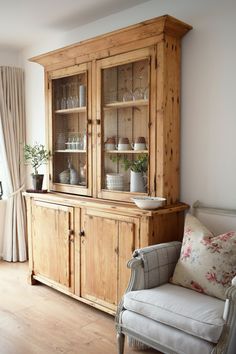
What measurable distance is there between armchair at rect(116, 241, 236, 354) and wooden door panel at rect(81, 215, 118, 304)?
17.9 inches

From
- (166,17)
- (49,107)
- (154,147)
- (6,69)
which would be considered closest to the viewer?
(166,17)

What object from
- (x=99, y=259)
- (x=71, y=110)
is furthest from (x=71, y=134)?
(x=99, y=259)

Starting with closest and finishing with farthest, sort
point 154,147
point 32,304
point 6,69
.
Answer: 1. point 154,147
2. point 32,304
3. point 6,69

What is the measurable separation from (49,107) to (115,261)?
1.60m

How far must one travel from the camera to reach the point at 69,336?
252 cm

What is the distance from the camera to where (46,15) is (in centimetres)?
320

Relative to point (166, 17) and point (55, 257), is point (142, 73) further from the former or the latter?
point (55, 257)

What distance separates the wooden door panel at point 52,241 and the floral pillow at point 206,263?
3.66 ft

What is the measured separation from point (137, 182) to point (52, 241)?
1.01 meters

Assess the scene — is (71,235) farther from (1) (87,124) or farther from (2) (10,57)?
(2) (10,57)

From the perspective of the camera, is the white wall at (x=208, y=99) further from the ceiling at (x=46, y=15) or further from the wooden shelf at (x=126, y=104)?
the ceiling at (x=46, y=15)

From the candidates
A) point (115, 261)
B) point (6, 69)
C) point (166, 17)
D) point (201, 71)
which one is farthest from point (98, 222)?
point (6, 69)

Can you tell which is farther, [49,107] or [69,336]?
[49,107]

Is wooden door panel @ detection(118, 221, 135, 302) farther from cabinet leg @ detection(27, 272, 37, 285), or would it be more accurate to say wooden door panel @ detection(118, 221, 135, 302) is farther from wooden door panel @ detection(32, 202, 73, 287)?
cabinet leg @ detection(27, 272, 37, 285)
